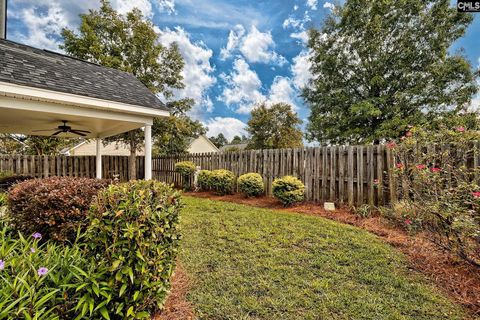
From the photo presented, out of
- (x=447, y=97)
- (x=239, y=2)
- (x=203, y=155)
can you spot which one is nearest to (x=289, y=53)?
(x=239, y=2)

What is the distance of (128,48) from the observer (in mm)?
12961

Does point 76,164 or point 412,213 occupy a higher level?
point 76,164

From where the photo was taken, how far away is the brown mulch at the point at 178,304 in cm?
210

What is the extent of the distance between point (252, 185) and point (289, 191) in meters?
1.55

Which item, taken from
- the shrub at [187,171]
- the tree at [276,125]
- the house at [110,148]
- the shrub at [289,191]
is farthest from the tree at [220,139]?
the shrub at [289,191]

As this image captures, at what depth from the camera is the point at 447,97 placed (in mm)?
12742

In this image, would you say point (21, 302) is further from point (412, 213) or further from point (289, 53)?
point (289, 53)

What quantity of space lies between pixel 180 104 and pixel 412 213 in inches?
520

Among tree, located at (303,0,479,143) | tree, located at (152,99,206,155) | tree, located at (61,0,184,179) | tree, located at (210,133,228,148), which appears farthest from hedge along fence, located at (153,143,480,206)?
tree, located at (210,133,228,148)

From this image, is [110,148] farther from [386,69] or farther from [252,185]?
[386,69]

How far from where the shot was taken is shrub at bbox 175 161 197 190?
9984 mm

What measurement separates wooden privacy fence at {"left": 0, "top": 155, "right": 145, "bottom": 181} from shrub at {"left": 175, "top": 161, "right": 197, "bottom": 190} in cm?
273

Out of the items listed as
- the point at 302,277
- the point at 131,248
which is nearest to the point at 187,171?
the point at 302,277

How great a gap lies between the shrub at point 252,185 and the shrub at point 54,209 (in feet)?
16.1
